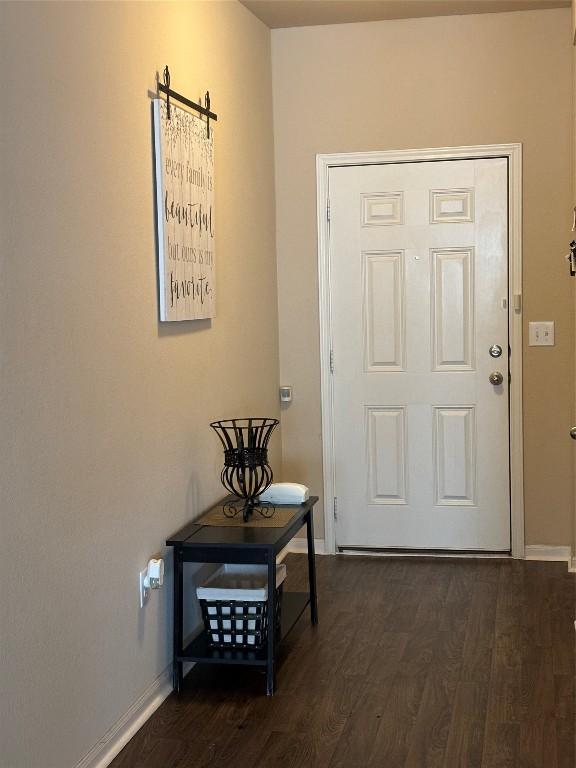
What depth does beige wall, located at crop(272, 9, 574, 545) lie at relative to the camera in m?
4.61

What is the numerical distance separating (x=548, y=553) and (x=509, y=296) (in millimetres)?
1265

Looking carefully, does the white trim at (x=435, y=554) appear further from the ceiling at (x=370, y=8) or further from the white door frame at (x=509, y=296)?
the ceiling at (x=370, y=8)

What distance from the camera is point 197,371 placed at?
3676 mm

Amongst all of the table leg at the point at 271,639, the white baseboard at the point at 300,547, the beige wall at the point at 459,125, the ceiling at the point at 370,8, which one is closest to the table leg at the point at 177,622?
the table leg at the point at 271,639

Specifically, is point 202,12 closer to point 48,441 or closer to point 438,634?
point 48,441

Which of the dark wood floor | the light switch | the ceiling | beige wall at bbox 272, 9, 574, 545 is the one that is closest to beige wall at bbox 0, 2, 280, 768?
the dark wood floor

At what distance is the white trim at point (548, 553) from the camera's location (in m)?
4.75

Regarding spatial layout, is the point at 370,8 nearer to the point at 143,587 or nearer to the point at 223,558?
the point at 223,558

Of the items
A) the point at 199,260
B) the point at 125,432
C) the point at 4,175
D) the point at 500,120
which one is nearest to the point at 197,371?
the point at 199,260

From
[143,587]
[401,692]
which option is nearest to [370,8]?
[143,587]

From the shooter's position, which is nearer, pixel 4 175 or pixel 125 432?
pixel 4 175

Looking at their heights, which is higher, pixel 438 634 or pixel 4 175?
pixel 4 175

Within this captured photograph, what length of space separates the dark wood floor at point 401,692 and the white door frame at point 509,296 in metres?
0.54

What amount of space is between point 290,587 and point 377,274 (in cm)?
A: 158
